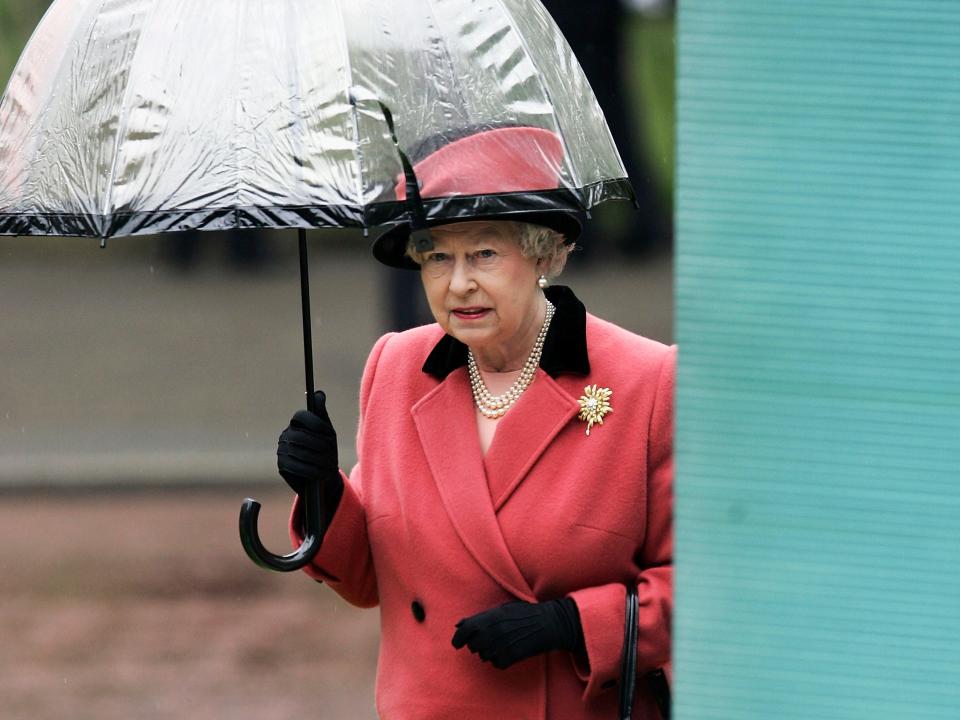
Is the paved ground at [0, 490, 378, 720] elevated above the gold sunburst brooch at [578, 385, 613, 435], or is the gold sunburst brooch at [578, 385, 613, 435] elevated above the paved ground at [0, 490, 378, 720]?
the gold sunburst brooch at [578, 385, 613, 435]

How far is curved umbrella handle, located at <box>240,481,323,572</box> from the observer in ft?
9.02

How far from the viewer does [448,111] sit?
8.27 ft

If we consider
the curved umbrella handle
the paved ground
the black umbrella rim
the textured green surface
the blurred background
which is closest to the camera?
the textured green surface

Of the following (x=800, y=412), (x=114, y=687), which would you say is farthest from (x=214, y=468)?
(x=800, y=412)

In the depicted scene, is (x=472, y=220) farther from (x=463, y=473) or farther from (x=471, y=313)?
(x=463, y=473)

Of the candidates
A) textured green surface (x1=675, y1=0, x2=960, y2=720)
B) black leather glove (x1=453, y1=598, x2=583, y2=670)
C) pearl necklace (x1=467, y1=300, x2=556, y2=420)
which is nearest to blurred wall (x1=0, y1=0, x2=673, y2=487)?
pearl necklace (x1=467, y1=300, x2=556, y2=420)

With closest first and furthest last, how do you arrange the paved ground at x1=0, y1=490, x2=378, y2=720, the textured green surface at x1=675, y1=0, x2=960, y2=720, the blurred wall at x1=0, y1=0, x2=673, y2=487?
the textured green surface at x1=675, y1=0, x2=960, y2=720
the paved ground at x1=0, y1=490, x2=378, y2=720
the blurred wall at x1=0, y1=0, x2=673, y2=487

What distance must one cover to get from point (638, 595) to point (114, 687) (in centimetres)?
433

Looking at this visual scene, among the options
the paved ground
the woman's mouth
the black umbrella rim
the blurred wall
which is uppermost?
the black umbrella rim

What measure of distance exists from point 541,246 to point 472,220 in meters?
0.14

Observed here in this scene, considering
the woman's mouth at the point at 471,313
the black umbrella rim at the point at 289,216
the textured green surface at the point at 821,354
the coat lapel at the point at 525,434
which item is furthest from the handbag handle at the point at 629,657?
the textured green surface at the point at 821,354

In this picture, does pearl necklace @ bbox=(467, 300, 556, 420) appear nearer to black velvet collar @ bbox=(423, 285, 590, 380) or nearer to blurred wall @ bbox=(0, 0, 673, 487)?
black velvet collar @ bbox=(423, 285, 590, 380)

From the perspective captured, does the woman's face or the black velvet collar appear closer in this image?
the woman's face

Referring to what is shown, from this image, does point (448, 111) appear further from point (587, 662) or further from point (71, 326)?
point (71, 326)
